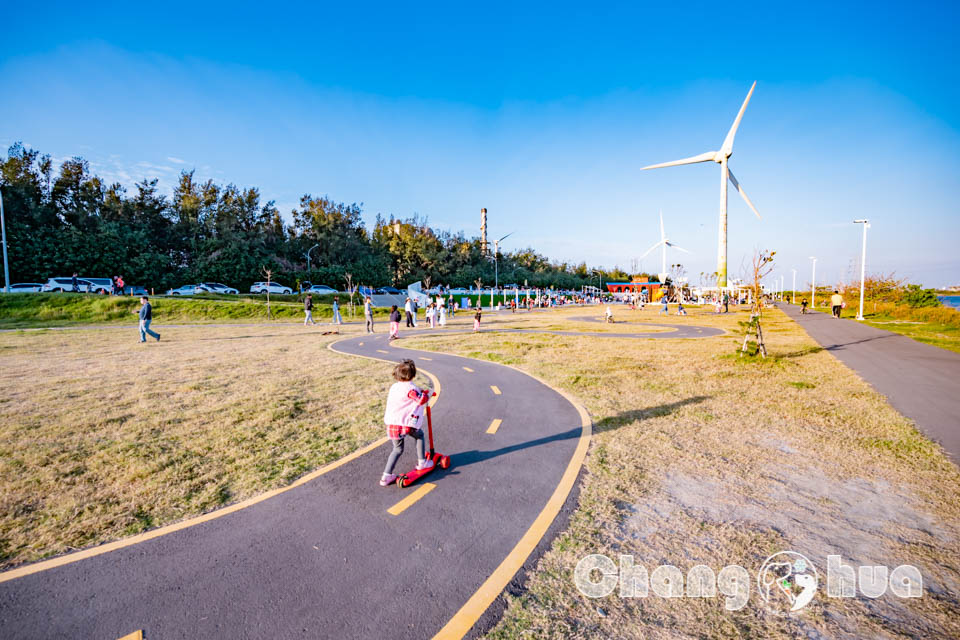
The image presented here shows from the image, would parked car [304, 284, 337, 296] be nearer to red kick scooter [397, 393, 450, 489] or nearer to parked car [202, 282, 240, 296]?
parked car [202, 282, 240, 296]

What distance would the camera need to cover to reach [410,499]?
4.27m

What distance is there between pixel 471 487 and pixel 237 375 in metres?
8.64

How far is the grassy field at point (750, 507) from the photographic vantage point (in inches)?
104

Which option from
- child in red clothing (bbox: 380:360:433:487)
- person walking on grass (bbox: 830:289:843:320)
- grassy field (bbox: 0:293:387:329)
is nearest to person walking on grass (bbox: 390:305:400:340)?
grassy field (bbox: 0:293:387:329)

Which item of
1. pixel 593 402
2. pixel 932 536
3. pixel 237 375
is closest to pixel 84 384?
pixel 237 375

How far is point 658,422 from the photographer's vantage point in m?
6.66

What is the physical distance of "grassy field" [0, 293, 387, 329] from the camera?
27219 mm

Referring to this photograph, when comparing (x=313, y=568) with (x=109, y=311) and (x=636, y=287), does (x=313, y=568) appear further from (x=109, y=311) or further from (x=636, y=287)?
(x=636, y=287)

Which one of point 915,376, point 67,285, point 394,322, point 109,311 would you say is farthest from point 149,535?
point 67,285

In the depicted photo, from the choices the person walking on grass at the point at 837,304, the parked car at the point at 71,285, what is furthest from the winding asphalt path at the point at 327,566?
the parked car at the point at 71,285

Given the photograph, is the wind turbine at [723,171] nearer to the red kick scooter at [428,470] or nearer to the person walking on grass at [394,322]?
the person walking on grass at [394,322]

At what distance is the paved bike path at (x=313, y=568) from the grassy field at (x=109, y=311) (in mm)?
30238

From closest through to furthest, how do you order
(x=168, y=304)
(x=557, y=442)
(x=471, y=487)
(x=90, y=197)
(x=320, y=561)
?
(x=320, y=561) < (x=471, y=487) < (x=557, y=442) < (x=168, y=304) < (x=90, y=197)

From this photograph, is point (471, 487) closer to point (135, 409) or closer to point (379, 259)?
point (135, 409)
